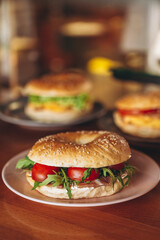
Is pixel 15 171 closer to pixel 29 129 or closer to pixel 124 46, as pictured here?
pixel 29 129

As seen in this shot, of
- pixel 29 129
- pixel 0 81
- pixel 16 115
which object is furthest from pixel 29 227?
pixel 0 81

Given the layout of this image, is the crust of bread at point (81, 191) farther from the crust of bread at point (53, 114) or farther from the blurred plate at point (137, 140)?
the crust of bread at point (53, 114)

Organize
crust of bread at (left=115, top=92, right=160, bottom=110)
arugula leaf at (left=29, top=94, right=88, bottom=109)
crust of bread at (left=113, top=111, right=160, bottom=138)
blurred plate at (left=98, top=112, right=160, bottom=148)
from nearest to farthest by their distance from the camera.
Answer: blurred plate at (left=98, top=112, right=160, bottom=148) → crust of bread at (left=113, top=111, right=160, bottom=138) → crust of bread at (left=115, top=92, right=160, bottom=110) → arugula leaf at (left=29, top=94, right=88, bottom=109)

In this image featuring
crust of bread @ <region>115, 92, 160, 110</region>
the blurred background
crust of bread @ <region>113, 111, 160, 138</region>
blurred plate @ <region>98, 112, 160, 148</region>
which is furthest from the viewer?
the blurred background

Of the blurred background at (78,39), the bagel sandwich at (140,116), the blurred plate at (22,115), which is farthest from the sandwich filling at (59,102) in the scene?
the blurred background at (78,39)

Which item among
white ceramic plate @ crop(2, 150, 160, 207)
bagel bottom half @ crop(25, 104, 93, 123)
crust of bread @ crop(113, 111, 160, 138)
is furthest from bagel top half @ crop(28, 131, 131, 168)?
bagel bottom half @ crop(25, 104, 93, 123)

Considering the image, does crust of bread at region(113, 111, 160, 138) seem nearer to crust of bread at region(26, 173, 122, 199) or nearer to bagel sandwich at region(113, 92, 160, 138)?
bagel sandwich at region(113, 92, 160, 138)
